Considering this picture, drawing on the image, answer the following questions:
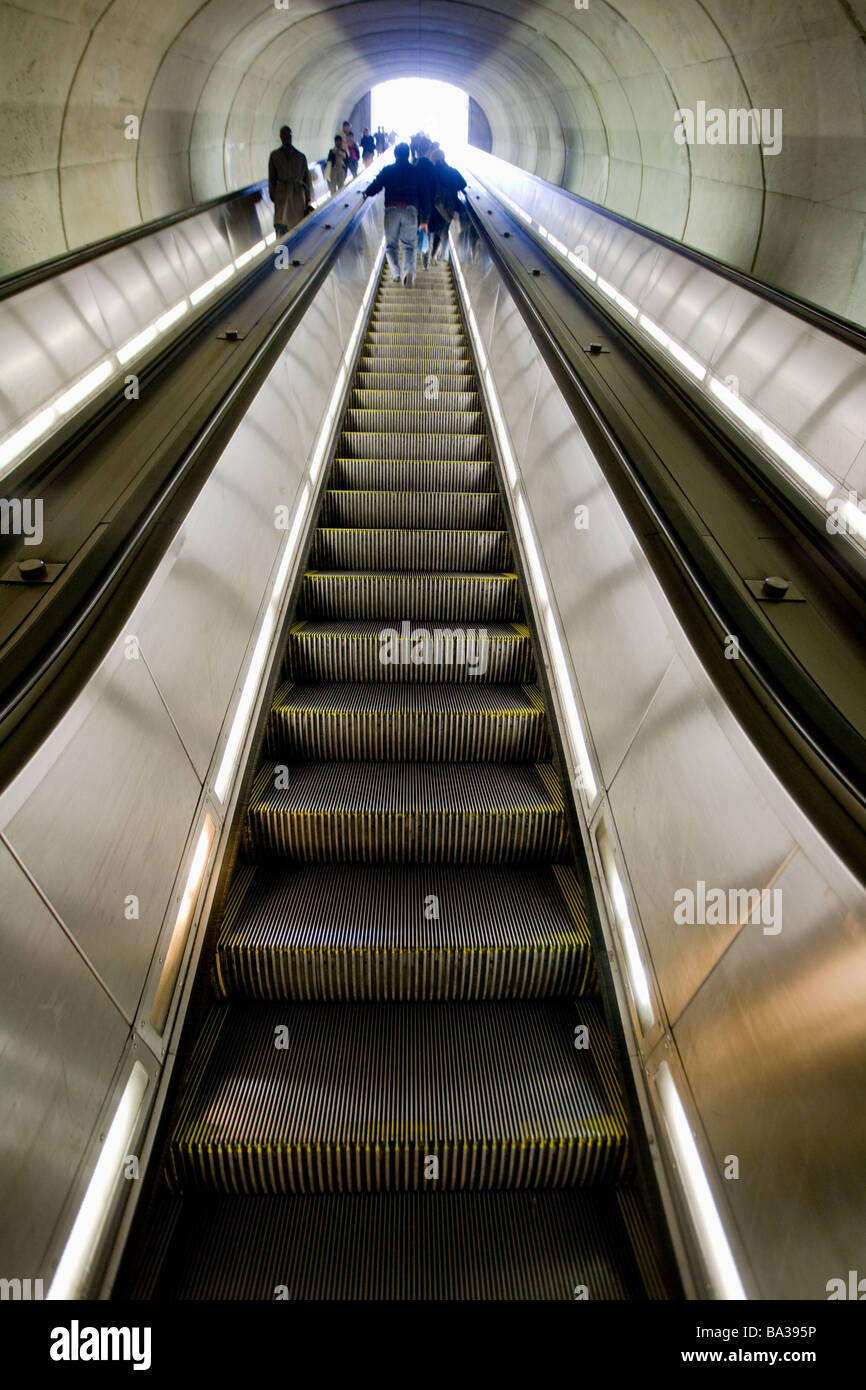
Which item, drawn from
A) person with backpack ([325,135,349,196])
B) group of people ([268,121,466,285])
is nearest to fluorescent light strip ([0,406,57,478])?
group of people ([268,121,466,285])

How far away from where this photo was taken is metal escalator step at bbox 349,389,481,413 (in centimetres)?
537

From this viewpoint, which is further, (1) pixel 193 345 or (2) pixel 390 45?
(2) pixel 390 45

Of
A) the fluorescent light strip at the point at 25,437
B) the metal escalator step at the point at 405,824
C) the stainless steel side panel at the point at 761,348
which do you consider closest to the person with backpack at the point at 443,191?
the stainless steel side panel at the point at 761,348

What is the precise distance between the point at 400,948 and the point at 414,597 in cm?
197

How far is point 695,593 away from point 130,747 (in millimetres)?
1507

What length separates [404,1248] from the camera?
6.10 ft

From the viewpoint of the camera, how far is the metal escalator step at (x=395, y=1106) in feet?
6.39

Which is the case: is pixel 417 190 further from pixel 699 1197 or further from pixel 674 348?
pixel 699 1197

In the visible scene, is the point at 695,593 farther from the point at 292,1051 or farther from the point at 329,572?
the point at 329,572

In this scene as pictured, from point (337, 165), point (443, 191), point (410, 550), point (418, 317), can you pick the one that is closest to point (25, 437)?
point (410, 550)

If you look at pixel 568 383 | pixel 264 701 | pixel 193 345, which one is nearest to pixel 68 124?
pixel 193 345
